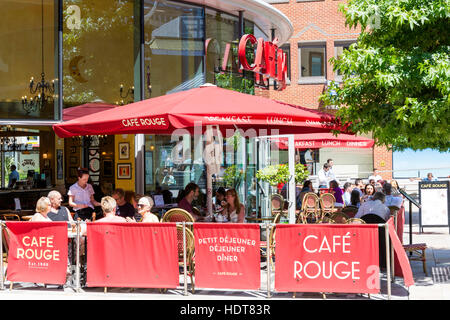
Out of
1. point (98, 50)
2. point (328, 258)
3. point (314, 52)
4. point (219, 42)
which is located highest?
point (314, 52)

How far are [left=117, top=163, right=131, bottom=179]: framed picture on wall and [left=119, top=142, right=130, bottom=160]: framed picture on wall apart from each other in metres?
0.18

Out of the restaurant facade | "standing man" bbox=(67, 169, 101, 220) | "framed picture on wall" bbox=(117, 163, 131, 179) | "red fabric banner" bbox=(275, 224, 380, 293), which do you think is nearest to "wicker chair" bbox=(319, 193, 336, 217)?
the restaurant facade

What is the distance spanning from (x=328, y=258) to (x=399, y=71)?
2794 millimetres

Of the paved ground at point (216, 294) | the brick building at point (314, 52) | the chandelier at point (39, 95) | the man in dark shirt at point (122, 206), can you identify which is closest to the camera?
the paved ground at point (216, 294)

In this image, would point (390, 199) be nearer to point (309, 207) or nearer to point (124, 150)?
point (309, 207)

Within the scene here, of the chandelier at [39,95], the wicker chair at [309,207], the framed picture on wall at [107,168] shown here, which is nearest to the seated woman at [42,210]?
the chandelier at [39,95]

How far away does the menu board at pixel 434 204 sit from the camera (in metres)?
15.3

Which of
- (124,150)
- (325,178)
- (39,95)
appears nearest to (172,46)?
(124,150)

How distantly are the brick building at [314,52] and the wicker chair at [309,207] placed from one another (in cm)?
1444

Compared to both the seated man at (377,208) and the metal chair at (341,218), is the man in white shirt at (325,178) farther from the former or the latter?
the metal chair at (341,218)

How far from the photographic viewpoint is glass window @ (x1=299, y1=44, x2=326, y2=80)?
29.6m

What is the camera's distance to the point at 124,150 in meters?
15.3

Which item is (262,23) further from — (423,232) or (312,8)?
(312,8)

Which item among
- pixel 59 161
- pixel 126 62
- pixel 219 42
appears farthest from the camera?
pixel 59 161
